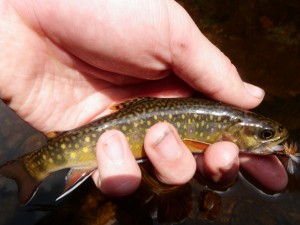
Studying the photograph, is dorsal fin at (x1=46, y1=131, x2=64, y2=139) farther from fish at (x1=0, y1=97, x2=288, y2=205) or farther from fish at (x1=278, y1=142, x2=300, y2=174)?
fish at (x1=278, y1=142, x2=300, y2=174)

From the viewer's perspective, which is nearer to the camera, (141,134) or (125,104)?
(141,134)

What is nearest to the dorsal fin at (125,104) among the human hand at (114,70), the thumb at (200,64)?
the human hand at (114,70)

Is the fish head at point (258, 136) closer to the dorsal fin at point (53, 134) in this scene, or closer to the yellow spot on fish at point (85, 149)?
the yellow spot on fish at point (85, 149)

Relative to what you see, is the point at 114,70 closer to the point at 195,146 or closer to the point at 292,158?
the point at 195,146

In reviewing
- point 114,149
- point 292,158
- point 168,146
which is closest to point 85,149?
point 114,149

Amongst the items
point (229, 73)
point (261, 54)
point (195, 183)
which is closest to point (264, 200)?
point (195, 183)
